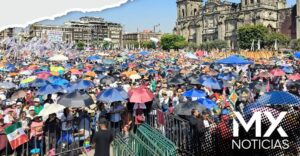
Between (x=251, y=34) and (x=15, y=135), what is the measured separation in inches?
3627

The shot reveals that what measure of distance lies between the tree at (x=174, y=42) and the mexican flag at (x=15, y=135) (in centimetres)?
11643

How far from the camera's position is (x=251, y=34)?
95688 mm

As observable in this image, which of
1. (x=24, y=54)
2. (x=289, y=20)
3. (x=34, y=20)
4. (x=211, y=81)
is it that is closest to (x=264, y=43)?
(x=289, y=20)

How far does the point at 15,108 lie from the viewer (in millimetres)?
11836

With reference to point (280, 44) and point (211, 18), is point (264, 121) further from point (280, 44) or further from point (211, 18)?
point (211, 18)

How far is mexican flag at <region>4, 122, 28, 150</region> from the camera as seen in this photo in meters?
8.44

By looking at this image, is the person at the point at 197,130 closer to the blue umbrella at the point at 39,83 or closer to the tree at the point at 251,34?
the blue umbrella at the point at 39,83

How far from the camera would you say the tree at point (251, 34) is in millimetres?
94838

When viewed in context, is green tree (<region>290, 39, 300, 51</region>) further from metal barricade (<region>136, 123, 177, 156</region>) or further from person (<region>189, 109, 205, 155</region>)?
metal barricade (<region>136, 123, 177, 156</region>)

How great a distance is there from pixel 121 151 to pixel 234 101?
4.66 meters

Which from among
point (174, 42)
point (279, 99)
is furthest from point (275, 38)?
point (279, 99)

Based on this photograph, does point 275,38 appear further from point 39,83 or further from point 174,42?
point 39,83

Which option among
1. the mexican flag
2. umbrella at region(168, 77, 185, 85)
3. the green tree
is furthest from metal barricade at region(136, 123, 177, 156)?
the green tree

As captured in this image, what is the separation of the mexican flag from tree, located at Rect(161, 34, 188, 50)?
116432 mm
